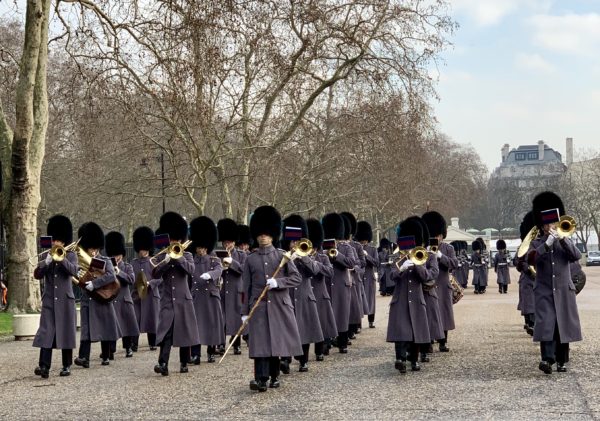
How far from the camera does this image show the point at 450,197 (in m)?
79.8

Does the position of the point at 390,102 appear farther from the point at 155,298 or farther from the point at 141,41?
the point at 155,298

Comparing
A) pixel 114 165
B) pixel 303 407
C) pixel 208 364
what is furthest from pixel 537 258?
pixel 114 165

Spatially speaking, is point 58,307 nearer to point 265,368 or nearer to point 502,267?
point 265,368

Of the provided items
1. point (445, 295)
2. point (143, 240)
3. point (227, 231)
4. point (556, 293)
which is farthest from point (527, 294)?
point (143, 240)

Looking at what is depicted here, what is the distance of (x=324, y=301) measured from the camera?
13500 mm

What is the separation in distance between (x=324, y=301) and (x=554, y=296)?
11.3ft

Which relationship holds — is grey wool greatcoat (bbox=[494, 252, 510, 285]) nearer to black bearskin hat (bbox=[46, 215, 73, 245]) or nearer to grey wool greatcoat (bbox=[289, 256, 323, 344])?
grey wool greatcoat (bbox=[289, 256, 323, 344])

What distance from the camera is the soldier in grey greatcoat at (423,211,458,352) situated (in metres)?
13.5

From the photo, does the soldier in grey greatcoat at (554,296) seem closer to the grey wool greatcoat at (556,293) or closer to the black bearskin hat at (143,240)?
the grey wool greatcoat at (556,293)

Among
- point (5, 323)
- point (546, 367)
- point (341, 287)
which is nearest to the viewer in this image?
point (546, 367)

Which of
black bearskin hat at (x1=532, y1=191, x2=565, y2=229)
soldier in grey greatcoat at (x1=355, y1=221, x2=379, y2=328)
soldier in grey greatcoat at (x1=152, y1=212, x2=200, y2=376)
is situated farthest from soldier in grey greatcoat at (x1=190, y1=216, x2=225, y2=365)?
soldier in grey greatcoat at (x1=355, y1=221, x2=379, y2=328)

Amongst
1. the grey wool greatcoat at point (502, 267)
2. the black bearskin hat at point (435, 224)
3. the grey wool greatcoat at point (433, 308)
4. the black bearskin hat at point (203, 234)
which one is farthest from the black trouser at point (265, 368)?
the grey wool greatcoat at point (502, 267)

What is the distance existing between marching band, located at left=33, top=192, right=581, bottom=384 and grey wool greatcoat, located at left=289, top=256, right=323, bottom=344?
0.05 feet

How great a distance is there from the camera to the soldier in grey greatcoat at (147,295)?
14.9 m
